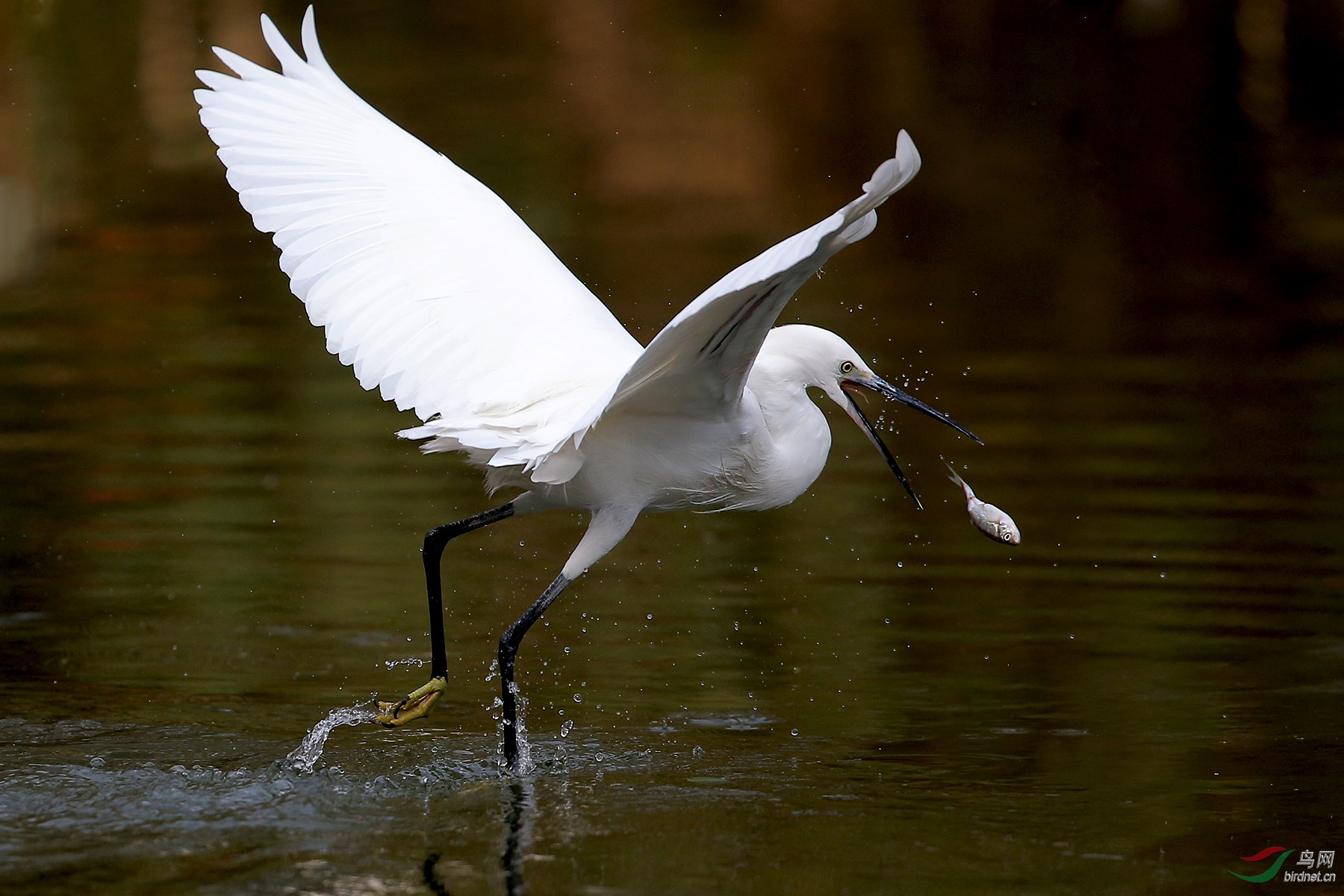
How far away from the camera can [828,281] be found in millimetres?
12203

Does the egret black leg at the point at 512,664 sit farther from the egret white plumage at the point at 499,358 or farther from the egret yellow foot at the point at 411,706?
the egret yellow foot at the point at 411,706

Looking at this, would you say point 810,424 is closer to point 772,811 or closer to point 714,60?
point 772,811

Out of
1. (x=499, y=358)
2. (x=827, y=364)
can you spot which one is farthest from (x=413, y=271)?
(x=827, y=364)

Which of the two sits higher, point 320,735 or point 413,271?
point 413,271

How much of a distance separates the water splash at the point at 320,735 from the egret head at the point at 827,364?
157 centimetres

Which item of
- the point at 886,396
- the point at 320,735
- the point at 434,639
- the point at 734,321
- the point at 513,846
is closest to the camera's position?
the point at 734,321

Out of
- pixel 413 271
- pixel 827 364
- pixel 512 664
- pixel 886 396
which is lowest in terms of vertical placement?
pixel 512 664

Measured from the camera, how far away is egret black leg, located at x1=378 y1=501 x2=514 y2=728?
5262mm

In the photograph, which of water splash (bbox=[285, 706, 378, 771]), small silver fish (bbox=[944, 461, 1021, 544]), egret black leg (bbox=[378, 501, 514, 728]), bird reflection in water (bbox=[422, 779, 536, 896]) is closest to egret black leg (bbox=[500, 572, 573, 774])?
bird reflection in water (bbox=[422, 779, 536, 896])

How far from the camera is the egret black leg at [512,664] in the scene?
4996 millimetres

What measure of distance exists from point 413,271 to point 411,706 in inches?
50.4

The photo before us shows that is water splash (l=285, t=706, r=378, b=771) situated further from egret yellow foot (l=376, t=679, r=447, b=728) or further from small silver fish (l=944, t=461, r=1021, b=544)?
small silver fish (l=944, t=461, r=1021, b=544)

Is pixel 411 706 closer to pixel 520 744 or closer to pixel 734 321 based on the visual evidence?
pixel 520 744

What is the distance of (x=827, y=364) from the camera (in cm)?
521
